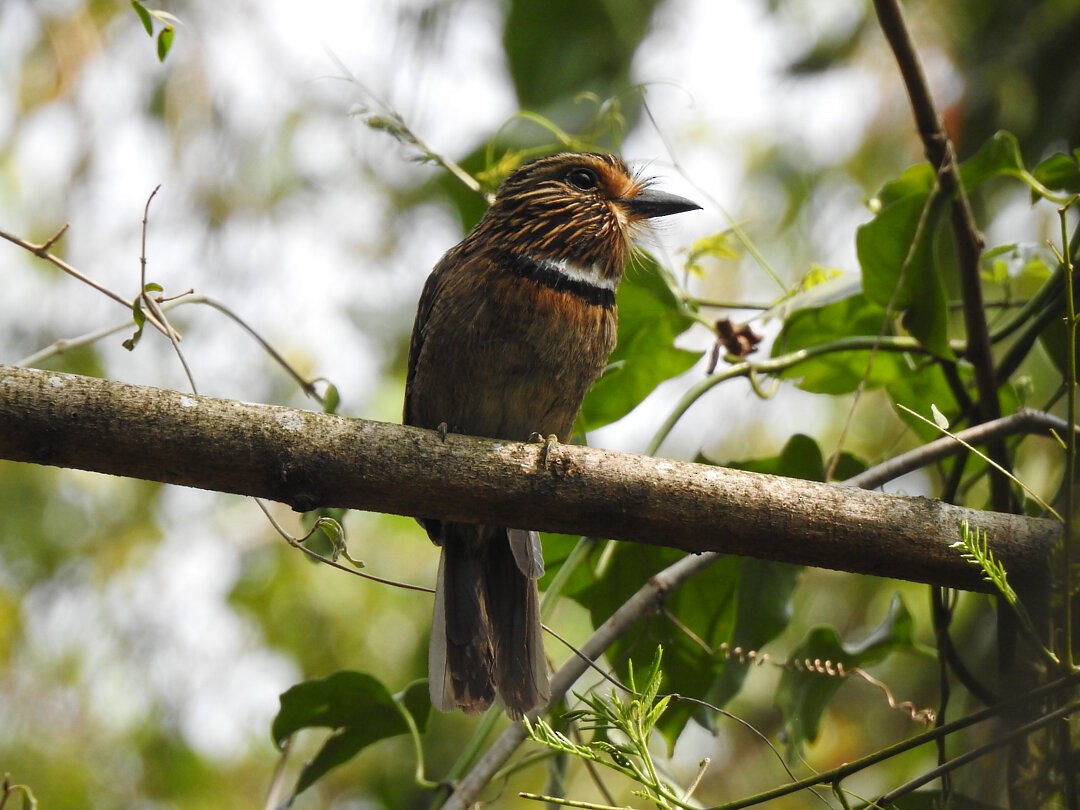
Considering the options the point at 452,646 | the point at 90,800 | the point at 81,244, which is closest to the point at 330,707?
Result: the point at 452,646

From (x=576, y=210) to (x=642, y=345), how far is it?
1.24ft

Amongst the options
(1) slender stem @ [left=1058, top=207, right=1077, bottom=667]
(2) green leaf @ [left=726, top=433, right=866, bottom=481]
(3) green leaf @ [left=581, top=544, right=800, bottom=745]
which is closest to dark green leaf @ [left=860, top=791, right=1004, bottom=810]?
(1) slender stem @ [left=1058, top=207, right=1077, bottom=667]

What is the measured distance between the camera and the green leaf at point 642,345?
109 inches

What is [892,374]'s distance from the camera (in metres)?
2.74

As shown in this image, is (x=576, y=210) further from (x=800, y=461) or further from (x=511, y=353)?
(x=800, y=461)

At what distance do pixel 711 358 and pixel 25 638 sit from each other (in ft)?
11.4

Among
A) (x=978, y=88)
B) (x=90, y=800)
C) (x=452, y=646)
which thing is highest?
(x=978, y=88)

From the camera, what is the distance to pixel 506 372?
2594 mm

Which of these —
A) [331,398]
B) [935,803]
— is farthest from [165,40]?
Answer: [935,803]

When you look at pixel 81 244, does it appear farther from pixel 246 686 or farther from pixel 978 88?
pixel 978 88

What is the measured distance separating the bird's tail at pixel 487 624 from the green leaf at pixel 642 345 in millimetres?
384

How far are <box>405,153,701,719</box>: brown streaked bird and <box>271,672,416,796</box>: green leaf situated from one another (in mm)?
119

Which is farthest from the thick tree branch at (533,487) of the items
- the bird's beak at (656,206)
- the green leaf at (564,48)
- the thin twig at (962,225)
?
the green leaf at (564,48)

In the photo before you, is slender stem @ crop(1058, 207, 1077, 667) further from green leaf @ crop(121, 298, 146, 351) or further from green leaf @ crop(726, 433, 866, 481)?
green leaf @ crop(121, 298, 146, 351)
